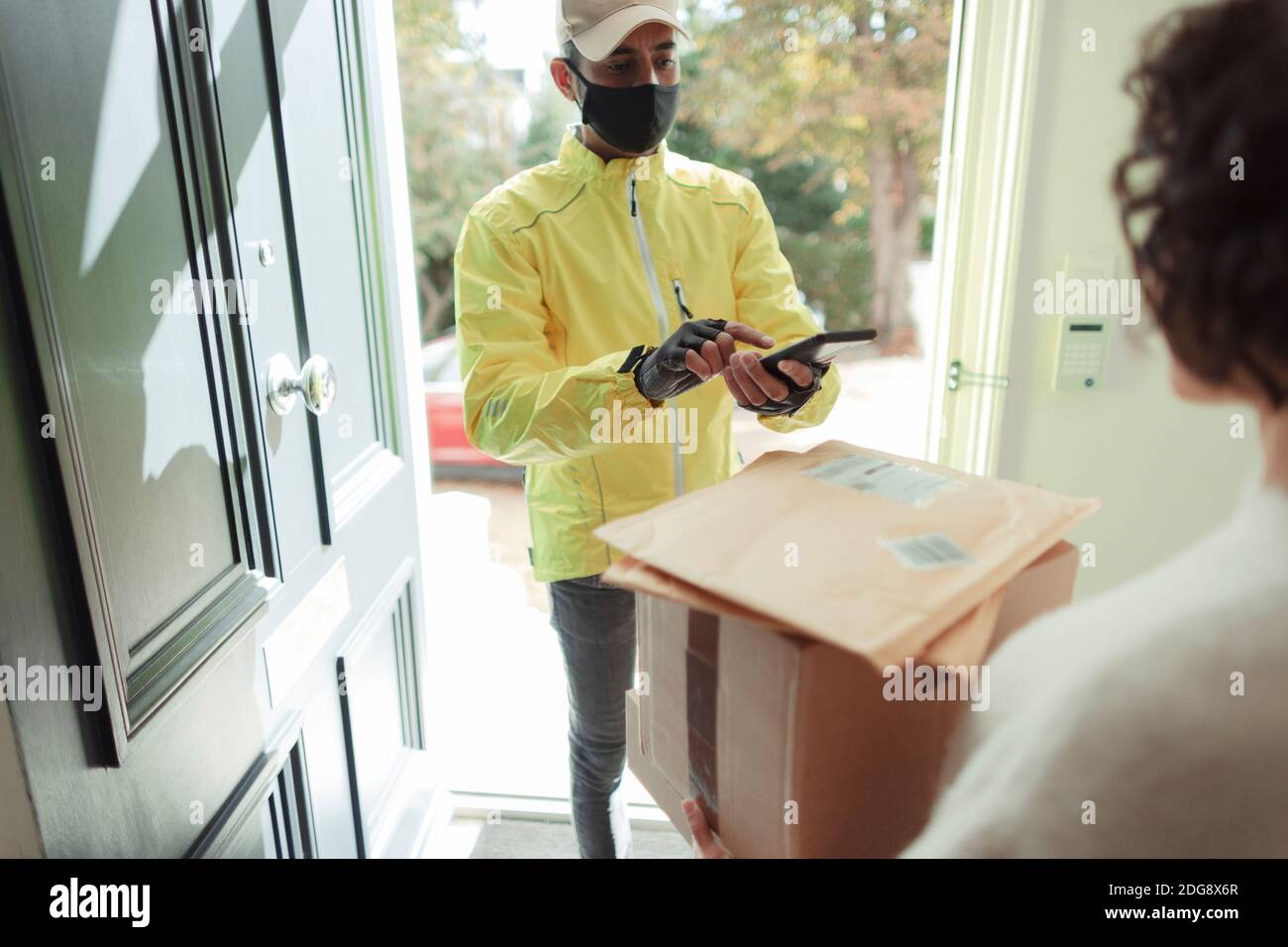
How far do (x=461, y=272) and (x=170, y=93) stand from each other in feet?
1.38

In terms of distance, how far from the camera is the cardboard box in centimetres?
56

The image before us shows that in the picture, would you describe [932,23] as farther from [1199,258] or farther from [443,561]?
[1199,258]

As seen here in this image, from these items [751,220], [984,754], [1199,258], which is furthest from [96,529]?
[751,220]

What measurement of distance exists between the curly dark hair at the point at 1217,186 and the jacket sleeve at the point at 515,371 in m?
0.67

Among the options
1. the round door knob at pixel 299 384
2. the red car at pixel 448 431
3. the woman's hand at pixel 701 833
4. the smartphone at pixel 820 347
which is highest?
the smartphone at pixel 820 347

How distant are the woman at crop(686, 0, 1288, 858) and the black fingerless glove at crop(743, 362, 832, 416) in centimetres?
52

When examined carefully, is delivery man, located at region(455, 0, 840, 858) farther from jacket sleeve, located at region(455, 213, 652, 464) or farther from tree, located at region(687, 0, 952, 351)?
tree, located at region(687, 0, 952, 351)

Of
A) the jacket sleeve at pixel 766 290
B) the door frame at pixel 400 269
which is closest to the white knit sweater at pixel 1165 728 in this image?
the jacket sleeve at pixel 766 290

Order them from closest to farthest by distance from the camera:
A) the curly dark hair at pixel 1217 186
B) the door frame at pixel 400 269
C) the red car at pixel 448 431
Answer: the curly dark hair at pixel 1217 186, the door frame at pixel 400 269, the red car at pixel 448 431

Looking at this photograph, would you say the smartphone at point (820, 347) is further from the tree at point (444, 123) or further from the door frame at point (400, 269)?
the tree at point (444, 123)

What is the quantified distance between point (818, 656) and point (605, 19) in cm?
99

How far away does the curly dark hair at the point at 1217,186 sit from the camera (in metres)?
0.41

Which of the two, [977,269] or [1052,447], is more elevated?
[977,269]

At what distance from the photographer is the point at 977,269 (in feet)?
5.46
